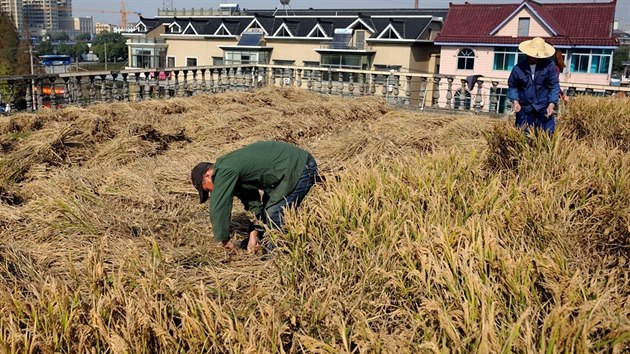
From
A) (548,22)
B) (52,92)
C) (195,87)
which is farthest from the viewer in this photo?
(548,22)

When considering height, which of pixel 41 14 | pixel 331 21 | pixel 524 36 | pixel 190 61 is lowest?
pixel 190 61

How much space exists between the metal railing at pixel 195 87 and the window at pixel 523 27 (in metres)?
20.9

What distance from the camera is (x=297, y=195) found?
4105 millimetres

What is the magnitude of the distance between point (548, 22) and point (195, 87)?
26.1m

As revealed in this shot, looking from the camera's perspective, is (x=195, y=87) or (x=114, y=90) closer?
(x=114, y=90)

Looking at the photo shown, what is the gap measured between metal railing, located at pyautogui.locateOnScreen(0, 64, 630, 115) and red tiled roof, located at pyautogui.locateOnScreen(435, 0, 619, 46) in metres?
20.2

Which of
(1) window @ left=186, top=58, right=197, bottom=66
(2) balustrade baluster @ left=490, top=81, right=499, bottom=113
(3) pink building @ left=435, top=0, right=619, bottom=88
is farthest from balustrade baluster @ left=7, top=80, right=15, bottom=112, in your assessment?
(1) window @ left=186, top=58, right=197, bottom=66

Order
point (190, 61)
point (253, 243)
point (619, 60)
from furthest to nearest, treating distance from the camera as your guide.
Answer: point (619, 60) < point (190, 61) < point (253, 243)

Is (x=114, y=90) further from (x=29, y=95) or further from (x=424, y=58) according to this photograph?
(x=424, y=58)

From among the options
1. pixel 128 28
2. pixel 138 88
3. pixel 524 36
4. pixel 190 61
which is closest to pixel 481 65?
pixel 524 36

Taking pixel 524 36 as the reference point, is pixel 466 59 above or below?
below

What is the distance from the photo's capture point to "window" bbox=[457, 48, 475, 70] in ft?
116

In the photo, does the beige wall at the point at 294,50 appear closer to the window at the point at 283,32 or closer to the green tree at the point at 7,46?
the window at the point at 283,32

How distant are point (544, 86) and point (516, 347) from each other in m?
4.67
